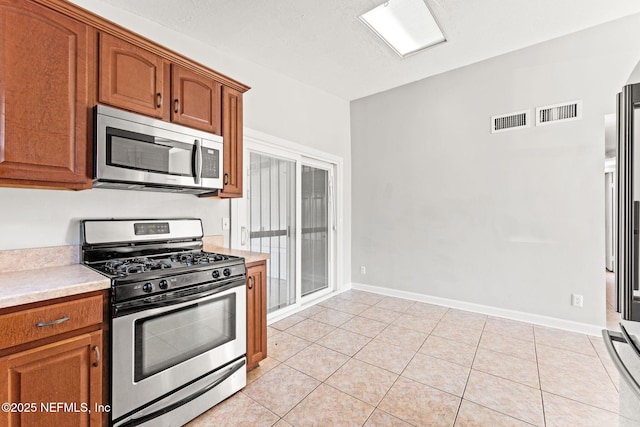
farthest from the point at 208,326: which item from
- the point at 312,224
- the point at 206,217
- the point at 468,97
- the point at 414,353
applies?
the point at 468,97

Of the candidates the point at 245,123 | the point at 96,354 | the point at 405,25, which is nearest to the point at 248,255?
the point at 96,354

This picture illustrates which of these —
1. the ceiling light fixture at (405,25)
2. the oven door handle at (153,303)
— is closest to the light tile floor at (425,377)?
the oven door handle at (153,303)

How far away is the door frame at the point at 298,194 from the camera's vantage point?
9.76ft

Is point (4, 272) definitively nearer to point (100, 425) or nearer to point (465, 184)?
point (100, 425)

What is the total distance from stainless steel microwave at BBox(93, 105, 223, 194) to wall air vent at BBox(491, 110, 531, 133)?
302cm

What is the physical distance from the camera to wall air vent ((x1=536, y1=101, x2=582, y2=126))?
2938mm

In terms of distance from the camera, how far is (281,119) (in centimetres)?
344

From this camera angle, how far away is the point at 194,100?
89.4 inches

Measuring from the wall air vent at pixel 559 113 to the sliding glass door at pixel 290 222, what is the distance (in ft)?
8.21

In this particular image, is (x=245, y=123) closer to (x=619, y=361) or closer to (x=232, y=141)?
(x=232, y=141)

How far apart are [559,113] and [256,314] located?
3.54 metres

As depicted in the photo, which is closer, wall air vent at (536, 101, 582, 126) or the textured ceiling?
the textured ceiling

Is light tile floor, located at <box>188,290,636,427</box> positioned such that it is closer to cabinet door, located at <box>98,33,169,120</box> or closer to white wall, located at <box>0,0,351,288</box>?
white wall, located at <box>0,0,351,288</box>

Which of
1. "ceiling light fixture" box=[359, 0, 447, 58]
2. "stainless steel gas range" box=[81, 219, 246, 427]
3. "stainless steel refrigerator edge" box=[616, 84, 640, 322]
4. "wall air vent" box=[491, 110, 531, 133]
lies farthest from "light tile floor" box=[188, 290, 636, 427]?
"ceiling light fixture" box=[359, 0, 447, 58]
